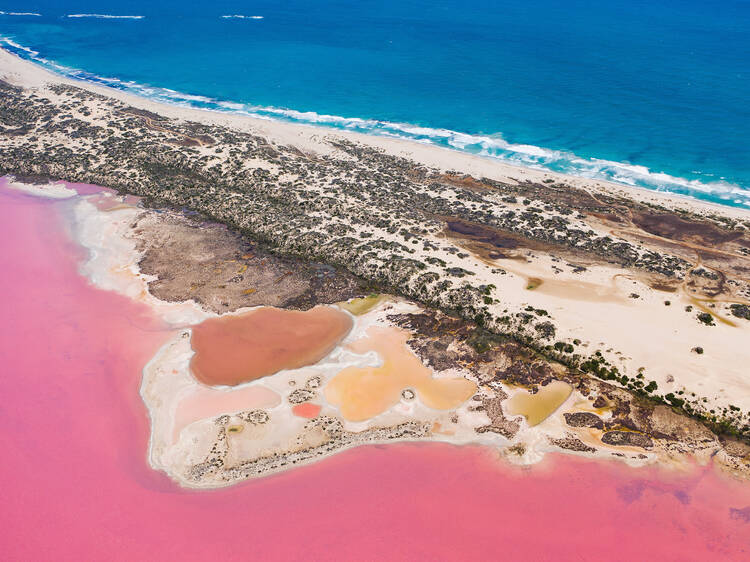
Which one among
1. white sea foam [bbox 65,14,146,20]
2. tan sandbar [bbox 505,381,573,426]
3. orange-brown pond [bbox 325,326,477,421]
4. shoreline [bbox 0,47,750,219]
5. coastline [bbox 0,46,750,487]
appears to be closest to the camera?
coastline [bbox 0,46,750,487]

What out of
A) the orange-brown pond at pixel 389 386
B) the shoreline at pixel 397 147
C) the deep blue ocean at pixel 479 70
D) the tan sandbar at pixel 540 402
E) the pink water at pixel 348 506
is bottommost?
the pink water at pixel 348 506

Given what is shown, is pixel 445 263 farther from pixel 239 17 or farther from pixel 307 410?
pixel 239 17

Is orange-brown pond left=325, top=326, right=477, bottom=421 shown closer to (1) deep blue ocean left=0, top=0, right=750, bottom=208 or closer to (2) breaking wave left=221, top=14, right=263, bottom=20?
(1) deep blue ocean left=0, top=0, right=750, bottom=208

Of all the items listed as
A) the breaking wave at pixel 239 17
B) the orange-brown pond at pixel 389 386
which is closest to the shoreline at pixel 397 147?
the orange-brown pond at pixel 389 386

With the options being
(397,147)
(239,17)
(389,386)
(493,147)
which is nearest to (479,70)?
(493,147)

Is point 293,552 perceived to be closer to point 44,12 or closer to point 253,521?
point 253,521

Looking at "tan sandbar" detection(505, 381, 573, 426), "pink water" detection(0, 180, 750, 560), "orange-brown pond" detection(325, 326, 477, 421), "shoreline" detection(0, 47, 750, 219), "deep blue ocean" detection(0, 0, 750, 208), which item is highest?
"deep blue ocean" detection(0, 0, 750, 208)

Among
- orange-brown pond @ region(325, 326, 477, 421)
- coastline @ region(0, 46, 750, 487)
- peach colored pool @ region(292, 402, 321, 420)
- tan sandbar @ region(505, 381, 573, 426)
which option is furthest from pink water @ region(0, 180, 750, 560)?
peach colored pool @ region(292, 402, 321, 420)

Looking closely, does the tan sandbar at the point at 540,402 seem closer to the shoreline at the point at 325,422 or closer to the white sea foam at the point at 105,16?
the shoreline at the point at 325,422
